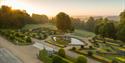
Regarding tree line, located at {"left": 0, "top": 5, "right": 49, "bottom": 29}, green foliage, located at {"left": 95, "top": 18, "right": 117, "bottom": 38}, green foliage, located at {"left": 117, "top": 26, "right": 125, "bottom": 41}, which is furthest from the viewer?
tree line, located at {"left": 0, "top": 5, "right": 49, "bottom": 29}

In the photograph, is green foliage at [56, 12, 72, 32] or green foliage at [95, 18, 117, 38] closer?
green foliage at [95, 18, 117, 38]

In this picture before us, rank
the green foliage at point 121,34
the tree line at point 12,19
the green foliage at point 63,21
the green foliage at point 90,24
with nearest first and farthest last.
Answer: the green foliage at point 121,34, the green foliage at point 63,21, the green foliage at point 90,24, the tree line at point 12,19

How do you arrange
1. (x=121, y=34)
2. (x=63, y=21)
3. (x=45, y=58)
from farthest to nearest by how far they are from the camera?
(x=63, y=21) < (x=121, y=34) < (x=45, y=58)

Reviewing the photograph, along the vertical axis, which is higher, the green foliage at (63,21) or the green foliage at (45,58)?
the green foliage at (63,21)

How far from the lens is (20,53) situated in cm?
3284

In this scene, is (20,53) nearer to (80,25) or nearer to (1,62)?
(1,62)

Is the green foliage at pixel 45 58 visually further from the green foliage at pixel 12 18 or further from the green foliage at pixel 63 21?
the green foliage at pixel 12 18

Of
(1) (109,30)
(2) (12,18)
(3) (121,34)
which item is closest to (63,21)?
(1) (109,30)

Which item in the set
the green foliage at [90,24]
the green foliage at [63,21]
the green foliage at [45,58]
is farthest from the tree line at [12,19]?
the green foliage at [45,58]

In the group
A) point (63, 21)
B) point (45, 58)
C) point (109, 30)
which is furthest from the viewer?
point (63, 21)

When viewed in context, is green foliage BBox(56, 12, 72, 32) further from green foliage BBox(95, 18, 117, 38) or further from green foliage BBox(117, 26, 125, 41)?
green foliage BBox(117, 26, 125, 41)

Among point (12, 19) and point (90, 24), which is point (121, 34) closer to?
point (90, 24)

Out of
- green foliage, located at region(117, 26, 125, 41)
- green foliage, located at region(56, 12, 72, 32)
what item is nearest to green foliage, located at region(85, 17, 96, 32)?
green foliage, located at region(56, 12, 72, 32)

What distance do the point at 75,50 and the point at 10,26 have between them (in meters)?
49.7
